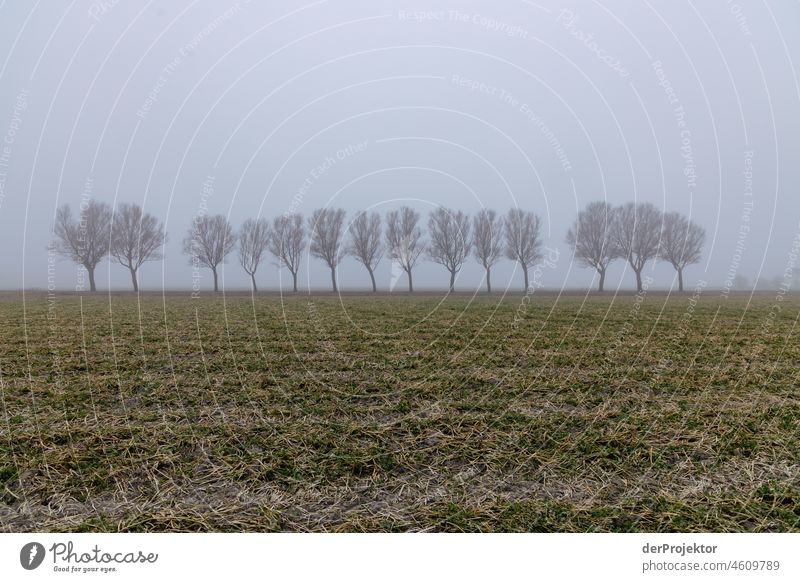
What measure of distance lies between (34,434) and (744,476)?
7944mm

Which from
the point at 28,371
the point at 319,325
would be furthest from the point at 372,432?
the point at 319,325

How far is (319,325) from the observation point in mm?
14375

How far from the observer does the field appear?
349 centimetres

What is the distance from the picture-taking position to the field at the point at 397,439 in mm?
3486
